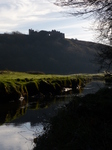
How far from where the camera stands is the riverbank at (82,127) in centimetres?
776

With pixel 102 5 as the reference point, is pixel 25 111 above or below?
below

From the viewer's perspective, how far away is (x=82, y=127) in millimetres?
8227

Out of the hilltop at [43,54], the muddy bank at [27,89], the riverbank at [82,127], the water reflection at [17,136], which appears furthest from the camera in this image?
the hilltop at [43,54]

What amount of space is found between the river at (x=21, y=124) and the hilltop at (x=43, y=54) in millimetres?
108518

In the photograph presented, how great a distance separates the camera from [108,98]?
33.2 feet

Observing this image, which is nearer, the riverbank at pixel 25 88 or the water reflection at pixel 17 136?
the water reflection at pixel 17 136

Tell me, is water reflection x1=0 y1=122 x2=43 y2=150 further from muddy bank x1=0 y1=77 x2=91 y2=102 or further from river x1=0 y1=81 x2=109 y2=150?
muddy bank x1=0 y1=77 x2=91 y2=102

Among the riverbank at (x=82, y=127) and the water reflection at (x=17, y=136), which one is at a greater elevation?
the riverbank at (x=82, y=127)

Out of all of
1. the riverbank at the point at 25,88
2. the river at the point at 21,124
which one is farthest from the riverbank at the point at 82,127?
the riverbank at the point at 25,88

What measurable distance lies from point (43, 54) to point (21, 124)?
140 meters

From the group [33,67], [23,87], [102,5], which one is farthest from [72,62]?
[102,5]

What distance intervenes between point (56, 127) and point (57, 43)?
516ft

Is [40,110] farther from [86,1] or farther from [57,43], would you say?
[57,43]

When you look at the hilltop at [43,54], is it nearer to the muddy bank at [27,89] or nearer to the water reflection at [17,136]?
the muddy bank at [27,89]
